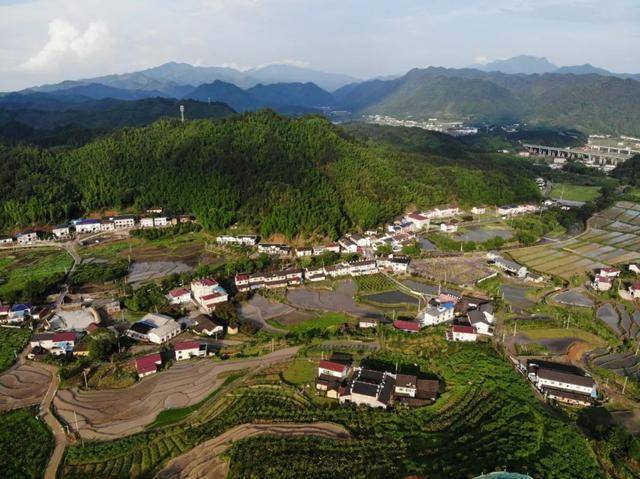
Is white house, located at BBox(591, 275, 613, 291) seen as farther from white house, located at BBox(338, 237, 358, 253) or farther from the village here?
white house, located at BBox(338, 237, 358, 253)

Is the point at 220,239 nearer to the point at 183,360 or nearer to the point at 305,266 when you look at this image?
the point at 305,266

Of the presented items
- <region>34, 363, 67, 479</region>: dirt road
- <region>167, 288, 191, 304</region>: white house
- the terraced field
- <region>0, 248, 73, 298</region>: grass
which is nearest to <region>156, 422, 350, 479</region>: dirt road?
<region>34, 363, 67, 479</region>: dirt road

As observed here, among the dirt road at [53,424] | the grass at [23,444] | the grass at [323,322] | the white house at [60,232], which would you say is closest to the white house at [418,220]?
the grass at [323,322]

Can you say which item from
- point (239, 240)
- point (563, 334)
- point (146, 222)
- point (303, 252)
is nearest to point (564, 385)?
point (563, 334)

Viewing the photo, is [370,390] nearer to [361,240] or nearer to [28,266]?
[361,240]

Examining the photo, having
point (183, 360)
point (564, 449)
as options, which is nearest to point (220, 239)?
point (183, 360)
